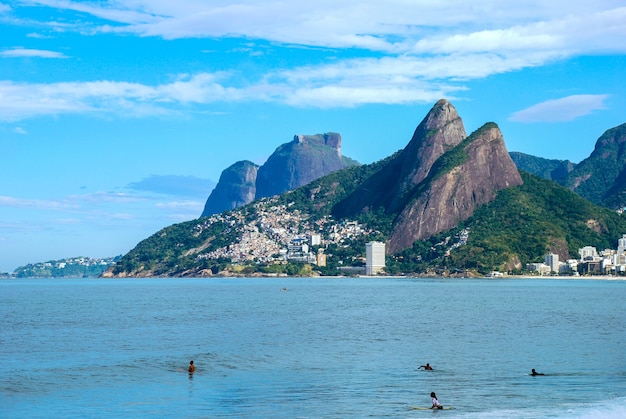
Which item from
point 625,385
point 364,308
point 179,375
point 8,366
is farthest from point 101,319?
point 625,385

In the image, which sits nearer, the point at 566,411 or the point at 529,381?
the point at 566,411

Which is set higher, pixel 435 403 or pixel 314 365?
pixel 314 365

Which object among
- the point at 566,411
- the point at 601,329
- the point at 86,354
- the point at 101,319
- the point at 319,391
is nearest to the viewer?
the point at 566,411

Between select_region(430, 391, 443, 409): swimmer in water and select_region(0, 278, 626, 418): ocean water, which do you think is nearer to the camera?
select_region(430, 391, 443, 409): swimmer in water

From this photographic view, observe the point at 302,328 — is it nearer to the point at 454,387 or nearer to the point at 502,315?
the point at 502,315

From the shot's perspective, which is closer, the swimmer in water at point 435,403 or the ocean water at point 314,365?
the swimmer in water at point 435,403

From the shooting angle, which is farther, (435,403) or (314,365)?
(314,365)

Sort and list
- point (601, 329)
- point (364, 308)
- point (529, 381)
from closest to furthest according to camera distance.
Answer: point (529, 381), point (601, 329), point (364, 308)
